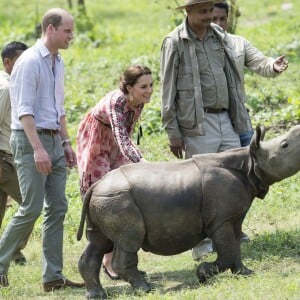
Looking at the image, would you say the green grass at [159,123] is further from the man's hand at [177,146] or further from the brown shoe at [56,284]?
the man's hand at [177,146]

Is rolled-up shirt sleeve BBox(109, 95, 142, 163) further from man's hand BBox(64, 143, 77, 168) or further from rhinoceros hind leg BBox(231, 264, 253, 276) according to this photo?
rhinoceros hind leg BBox(231, 264, 253, 276)

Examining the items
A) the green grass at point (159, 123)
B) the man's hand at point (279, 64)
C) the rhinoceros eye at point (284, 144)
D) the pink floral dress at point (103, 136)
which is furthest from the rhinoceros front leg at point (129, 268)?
the man's hand at point (279, 64)

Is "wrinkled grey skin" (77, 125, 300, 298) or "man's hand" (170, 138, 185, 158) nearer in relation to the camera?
"wrinkled grey skin" (77, 125, 300, 298)

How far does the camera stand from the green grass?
7.69 metres

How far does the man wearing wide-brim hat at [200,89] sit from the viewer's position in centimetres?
869

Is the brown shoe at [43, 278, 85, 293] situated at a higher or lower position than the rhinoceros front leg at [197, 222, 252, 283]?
lower

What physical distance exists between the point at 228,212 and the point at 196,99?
131 cm

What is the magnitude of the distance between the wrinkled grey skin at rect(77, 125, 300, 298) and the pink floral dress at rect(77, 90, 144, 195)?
0.58 meters

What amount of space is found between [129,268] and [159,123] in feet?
19.0

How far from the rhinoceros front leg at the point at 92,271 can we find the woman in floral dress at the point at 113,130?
0.77 metres

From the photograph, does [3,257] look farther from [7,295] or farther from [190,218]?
[190,218]

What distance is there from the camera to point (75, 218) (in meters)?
10.6

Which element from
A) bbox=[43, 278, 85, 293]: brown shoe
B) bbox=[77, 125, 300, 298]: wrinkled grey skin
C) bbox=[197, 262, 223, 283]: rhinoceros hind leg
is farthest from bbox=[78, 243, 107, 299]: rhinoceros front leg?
bbox=[197, 262, 223, 283]: rhinoceros hind leg

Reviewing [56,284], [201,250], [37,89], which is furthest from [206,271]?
[37,89]
